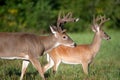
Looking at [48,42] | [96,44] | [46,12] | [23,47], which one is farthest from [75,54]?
[46,12]

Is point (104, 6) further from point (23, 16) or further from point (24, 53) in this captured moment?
point (24, 53)

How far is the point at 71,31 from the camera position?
3244cm

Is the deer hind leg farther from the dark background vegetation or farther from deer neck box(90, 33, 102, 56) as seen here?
the dark background vegetation

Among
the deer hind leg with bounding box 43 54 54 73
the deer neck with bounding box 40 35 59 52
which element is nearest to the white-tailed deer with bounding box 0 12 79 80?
the deer neck with bounding box 40 35 59 52

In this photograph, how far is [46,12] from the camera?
31.7 m

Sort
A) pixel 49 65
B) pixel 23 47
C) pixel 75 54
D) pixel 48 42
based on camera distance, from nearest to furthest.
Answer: pixel 23 47 → pixel 48 42 → pixel 49 65 → pixel 75 54

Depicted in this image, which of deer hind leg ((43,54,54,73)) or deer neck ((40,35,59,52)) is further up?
deer neck ((40,35,59,52))

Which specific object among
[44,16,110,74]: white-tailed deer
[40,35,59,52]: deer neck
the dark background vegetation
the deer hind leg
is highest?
[40,35,59,52]: deer neck

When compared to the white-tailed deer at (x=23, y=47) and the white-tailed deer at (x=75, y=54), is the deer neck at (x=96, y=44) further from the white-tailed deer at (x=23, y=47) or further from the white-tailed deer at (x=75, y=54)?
the white-tailed deer at (x=23, y=47)

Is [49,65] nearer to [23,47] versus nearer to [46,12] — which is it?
[23,47]

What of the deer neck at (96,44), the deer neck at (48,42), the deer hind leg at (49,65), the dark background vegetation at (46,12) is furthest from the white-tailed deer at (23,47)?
the dark background vegetation at (46,12)

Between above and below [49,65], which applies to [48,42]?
above

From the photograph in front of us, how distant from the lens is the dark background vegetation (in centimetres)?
3083

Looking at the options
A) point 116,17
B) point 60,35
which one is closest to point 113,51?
point 60,35
